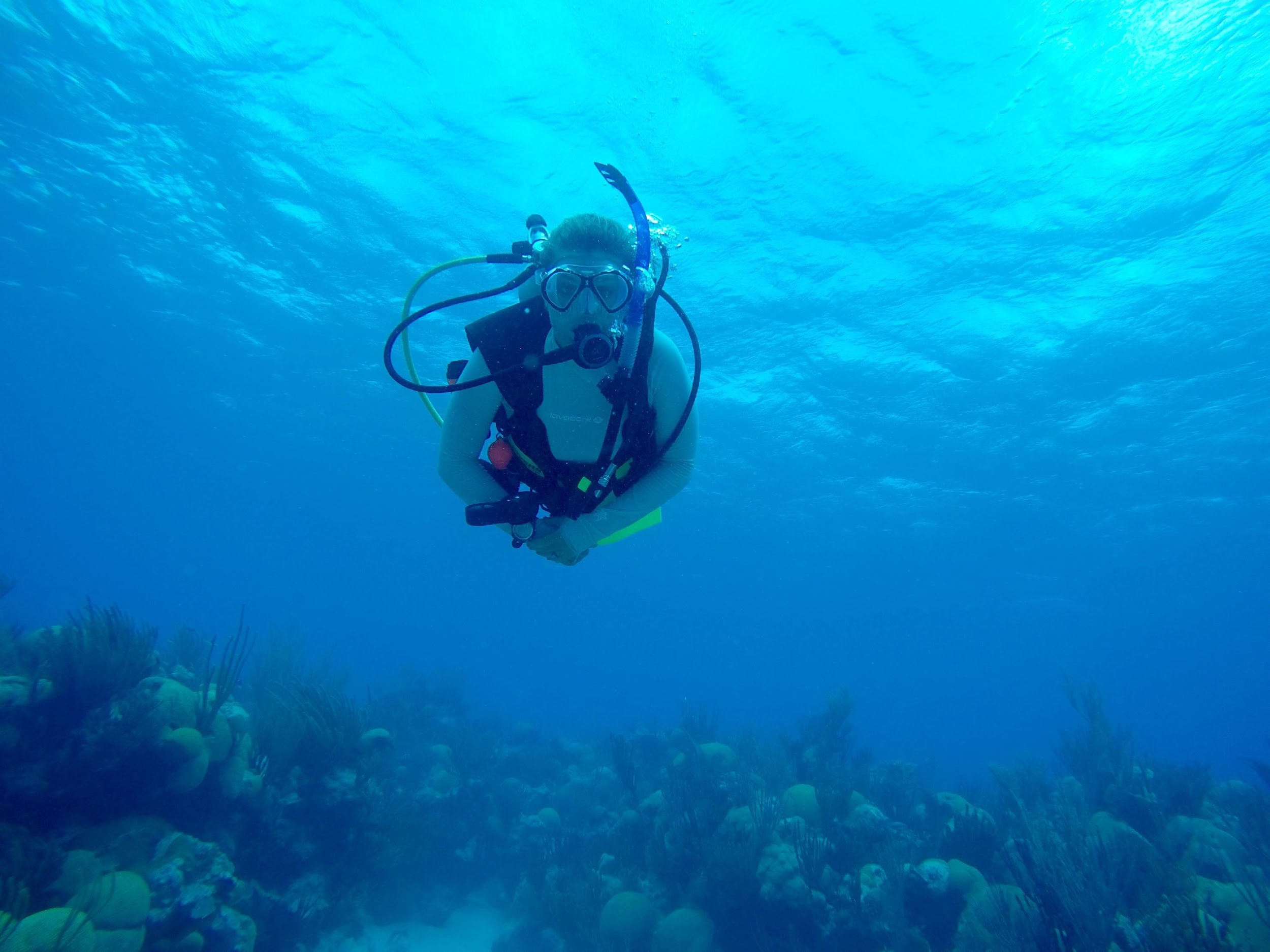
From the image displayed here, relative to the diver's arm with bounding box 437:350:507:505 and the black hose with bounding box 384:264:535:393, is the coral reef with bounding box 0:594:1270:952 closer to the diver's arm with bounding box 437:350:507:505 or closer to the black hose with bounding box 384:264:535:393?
the diver's arm with bounding box 437:350:507:505

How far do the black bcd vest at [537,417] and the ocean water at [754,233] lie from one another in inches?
377

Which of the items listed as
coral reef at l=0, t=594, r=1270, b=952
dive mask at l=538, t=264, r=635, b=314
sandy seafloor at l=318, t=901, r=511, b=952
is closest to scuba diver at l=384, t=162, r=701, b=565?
dive mask at l=538, t=264, r=635, b=314

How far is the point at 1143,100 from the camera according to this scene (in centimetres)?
1100

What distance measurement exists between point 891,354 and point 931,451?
7.95 metres

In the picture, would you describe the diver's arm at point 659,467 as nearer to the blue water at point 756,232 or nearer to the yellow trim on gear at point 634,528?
the yellow trim on gear at point 634,528

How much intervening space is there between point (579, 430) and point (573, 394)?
0.68ft

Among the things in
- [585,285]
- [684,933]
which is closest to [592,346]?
[585,285]

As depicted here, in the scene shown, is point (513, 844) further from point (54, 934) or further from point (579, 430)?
point (579, 430)

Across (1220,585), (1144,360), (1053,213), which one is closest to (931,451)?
(1144,360)

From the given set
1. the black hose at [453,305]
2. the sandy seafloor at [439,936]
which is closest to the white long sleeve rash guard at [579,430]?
the black hose at [453,305]

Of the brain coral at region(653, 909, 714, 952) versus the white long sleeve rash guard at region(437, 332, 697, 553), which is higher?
the white long sleeve rash guard at region(437, 332, 697, 553)

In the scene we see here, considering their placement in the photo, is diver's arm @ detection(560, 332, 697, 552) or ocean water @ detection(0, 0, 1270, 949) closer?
diver's arm @ detection(560, 332, 697, 552)

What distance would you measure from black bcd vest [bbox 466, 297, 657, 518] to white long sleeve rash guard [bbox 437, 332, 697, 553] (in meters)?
0.05

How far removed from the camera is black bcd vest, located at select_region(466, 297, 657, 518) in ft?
10.8
